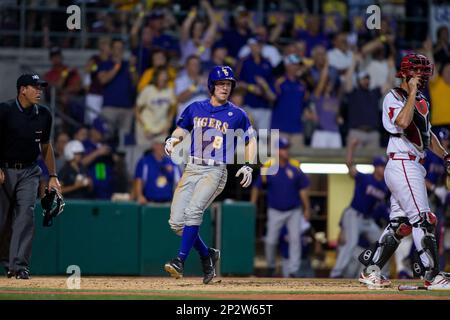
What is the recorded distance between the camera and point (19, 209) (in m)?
11.6

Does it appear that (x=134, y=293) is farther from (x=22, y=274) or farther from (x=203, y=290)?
(x=22, y=274)

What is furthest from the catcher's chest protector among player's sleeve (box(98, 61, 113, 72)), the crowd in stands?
player's sleeve (box(98, 61, 113, 72))

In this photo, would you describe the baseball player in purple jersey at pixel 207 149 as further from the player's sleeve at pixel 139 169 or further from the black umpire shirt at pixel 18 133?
the player's sleeve at pixel 139 169

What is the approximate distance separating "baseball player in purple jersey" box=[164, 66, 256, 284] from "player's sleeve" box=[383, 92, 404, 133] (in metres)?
1.47

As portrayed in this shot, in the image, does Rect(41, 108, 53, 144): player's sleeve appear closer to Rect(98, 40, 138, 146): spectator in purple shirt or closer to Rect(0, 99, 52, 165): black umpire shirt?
Rect(0, 99, 52, 165): black umpire shirt

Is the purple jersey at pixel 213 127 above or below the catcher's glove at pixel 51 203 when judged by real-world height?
above

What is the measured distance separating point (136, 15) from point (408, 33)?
210 inches

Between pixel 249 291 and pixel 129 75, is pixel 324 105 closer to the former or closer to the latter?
pixel 129 75

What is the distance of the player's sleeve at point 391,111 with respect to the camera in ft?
34.5

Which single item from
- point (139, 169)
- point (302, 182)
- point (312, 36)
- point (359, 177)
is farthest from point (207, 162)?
point (312, 36)

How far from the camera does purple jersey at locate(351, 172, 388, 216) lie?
16938 mm

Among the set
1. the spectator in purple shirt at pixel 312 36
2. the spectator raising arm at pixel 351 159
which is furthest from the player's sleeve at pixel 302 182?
the spectator in purple shirt at pixel 312 36

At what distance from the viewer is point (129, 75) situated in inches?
698

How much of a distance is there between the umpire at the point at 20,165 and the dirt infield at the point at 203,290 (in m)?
0.39
